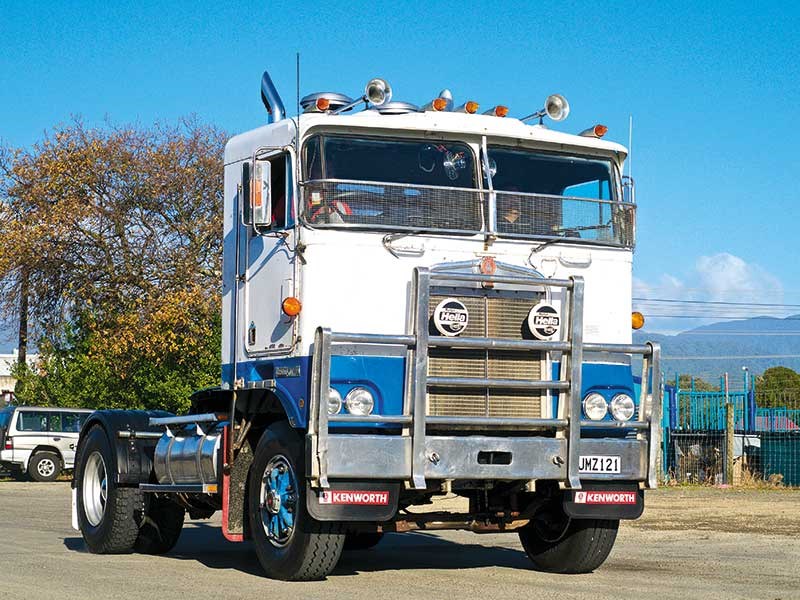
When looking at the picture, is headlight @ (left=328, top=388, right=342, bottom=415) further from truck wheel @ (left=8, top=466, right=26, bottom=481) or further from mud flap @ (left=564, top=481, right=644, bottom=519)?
truck wheel @ (left=8, top=466, right=26, bottom=481)

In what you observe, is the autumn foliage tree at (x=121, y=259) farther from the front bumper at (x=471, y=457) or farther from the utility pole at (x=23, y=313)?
the front bumper at (x=471, y=457)

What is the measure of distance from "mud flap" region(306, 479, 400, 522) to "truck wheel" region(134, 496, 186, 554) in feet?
12.1

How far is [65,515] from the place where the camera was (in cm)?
2022

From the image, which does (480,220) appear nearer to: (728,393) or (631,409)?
(631,409)

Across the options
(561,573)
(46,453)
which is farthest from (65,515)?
(46,453)

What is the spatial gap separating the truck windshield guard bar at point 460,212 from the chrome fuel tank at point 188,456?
2.42 meters

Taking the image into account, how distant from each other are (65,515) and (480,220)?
37.7 ft

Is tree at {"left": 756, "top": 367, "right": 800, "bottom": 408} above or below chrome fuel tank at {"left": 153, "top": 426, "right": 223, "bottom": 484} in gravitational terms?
above

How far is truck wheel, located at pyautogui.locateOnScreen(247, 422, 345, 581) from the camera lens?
34.1ft

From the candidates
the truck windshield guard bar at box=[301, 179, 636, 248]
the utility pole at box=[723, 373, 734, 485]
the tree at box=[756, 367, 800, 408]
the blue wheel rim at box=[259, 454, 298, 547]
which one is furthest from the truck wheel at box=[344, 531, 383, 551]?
the tree at box=[756, 367, 800, 408]

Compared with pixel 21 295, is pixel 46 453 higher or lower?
lower

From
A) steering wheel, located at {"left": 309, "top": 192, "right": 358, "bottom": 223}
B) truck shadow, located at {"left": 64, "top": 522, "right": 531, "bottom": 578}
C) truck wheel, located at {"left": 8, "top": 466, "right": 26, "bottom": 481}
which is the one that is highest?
steering wheel, located at {"left": 309, "top": 192, "right": 358, "bottom": 223}

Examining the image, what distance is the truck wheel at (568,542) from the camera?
11555mm

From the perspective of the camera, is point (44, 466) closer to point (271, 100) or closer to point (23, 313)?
point (23, 313)
